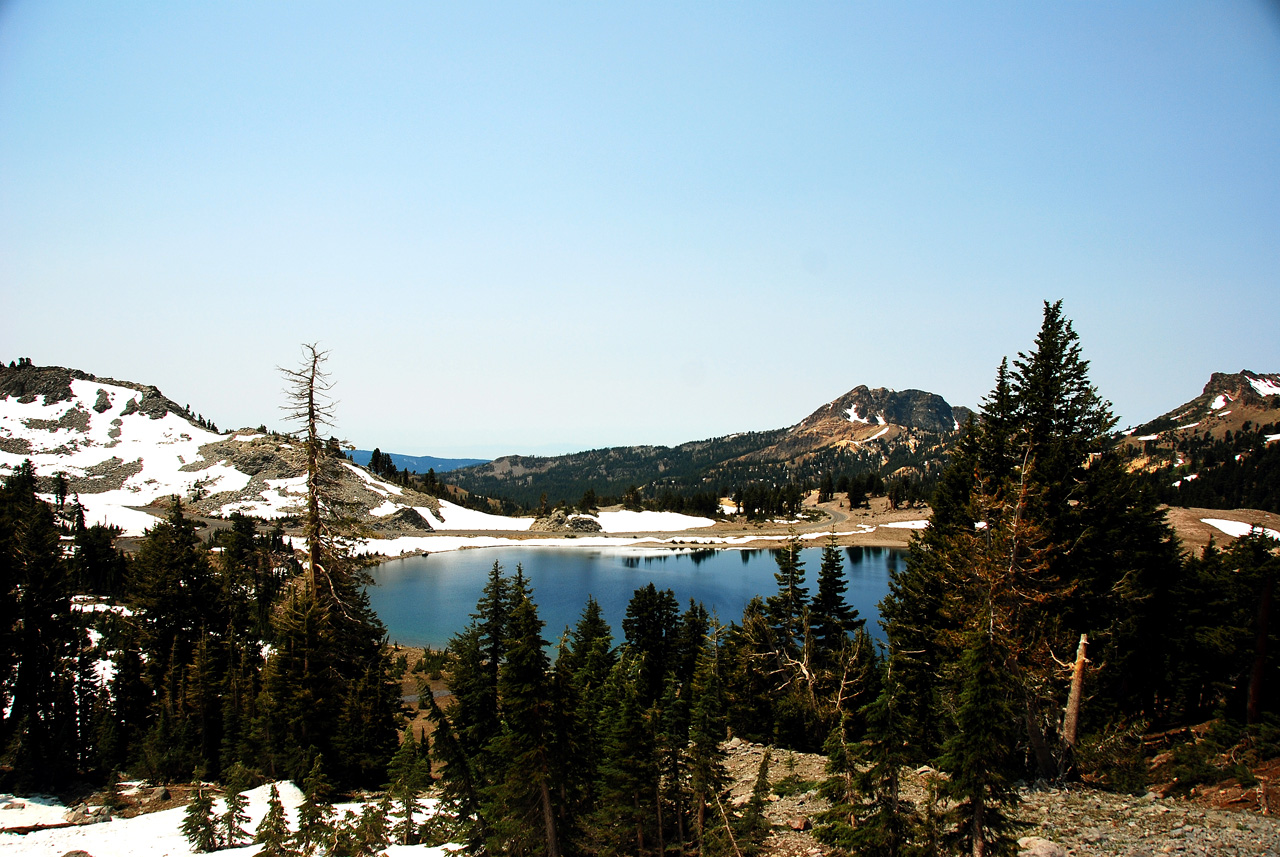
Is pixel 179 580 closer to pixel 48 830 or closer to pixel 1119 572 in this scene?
pixel 48 830

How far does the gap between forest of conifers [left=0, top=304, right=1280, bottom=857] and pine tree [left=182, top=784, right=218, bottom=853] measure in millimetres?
1581

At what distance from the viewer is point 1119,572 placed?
19375mm

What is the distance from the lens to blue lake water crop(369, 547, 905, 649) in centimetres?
5650

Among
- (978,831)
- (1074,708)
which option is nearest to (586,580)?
(1074,708)

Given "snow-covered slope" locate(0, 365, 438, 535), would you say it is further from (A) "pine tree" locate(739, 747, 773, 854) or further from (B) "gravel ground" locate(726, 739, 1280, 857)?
(A) "pine tree" locate(739, 747, 773, 854)

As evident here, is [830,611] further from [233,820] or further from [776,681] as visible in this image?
[233,820]

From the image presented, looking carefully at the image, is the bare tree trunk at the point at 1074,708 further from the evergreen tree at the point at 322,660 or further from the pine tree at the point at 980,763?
the evergreen tree at the point at 322,660

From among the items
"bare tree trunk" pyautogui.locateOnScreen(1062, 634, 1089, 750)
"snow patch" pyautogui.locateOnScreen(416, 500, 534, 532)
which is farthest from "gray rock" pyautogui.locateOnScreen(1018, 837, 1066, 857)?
"snow patch" pyautogui.locateOnScreen(416, 500, 534, 532)

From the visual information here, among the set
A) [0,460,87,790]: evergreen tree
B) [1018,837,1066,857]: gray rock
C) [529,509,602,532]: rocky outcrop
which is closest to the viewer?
[1018,837,1066,857]: gray rock

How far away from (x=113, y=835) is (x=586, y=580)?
209ft

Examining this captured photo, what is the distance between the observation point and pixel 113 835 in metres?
16.1

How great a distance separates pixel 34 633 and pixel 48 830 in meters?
10.7

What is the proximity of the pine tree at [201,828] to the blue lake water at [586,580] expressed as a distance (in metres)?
25.5

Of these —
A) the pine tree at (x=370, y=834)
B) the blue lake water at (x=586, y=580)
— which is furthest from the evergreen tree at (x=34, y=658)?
the blue lake water at (x=586, y=580)
